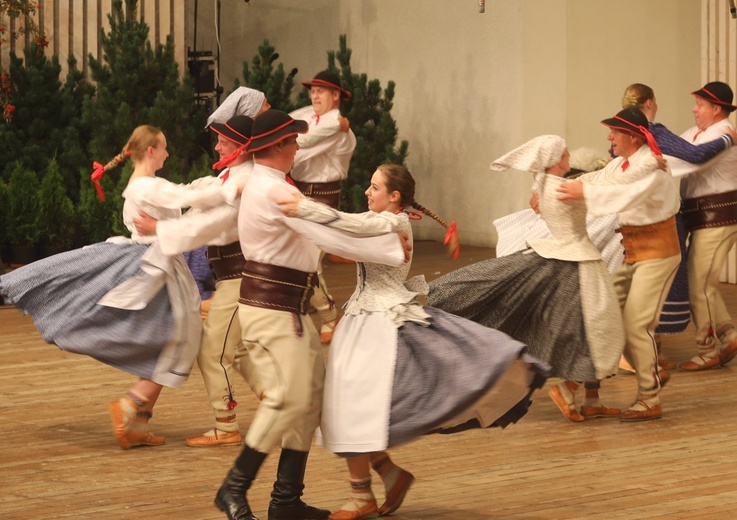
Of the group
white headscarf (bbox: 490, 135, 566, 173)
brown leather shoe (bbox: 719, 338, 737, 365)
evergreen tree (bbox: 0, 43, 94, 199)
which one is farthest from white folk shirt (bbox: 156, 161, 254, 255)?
evergreen tree (bbox: 0, 43, 94, 199)

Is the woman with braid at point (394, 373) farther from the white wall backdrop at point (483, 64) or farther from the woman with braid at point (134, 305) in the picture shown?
the white wall backdrop at point (483, 64)

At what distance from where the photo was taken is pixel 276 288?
3705 millimetres

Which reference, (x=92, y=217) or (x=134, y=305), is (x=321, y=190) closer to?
(x=134, y=305)

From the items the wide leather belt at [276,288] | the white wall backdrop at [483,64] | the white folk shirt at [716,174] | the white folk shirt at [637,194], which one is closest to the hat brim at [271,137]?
the wide leather belt at [276,288]

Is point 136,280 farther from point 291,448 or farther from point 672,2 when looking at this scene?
point 672,2

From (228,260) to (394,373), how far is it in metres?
1.32

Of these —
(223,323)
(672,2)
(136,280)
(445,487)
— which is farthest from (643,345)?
(672,2)

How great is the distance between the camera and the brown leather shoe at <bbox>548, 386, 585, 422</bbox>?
16.6 feet

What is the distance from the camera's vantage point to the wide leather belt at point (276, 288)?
3703mm

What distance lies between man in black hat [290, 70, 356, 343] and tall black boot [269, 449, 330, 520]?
3.07m

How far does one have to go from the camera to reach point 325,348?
678 cm

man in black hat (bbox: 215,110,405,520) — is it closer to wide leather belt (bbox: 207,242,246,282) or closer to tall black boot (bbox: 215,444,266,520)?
tall black boot (bbox: 215,444,266,520)

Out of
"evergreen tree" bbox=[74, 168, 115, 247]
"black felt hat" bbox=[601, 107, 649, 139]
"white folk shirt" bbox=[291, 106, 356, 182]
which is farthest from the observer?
"evergreen tree" bbox=[74, 168, 115, 247]

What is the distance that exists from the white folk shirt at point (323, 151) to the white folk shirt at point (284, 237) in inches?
121
